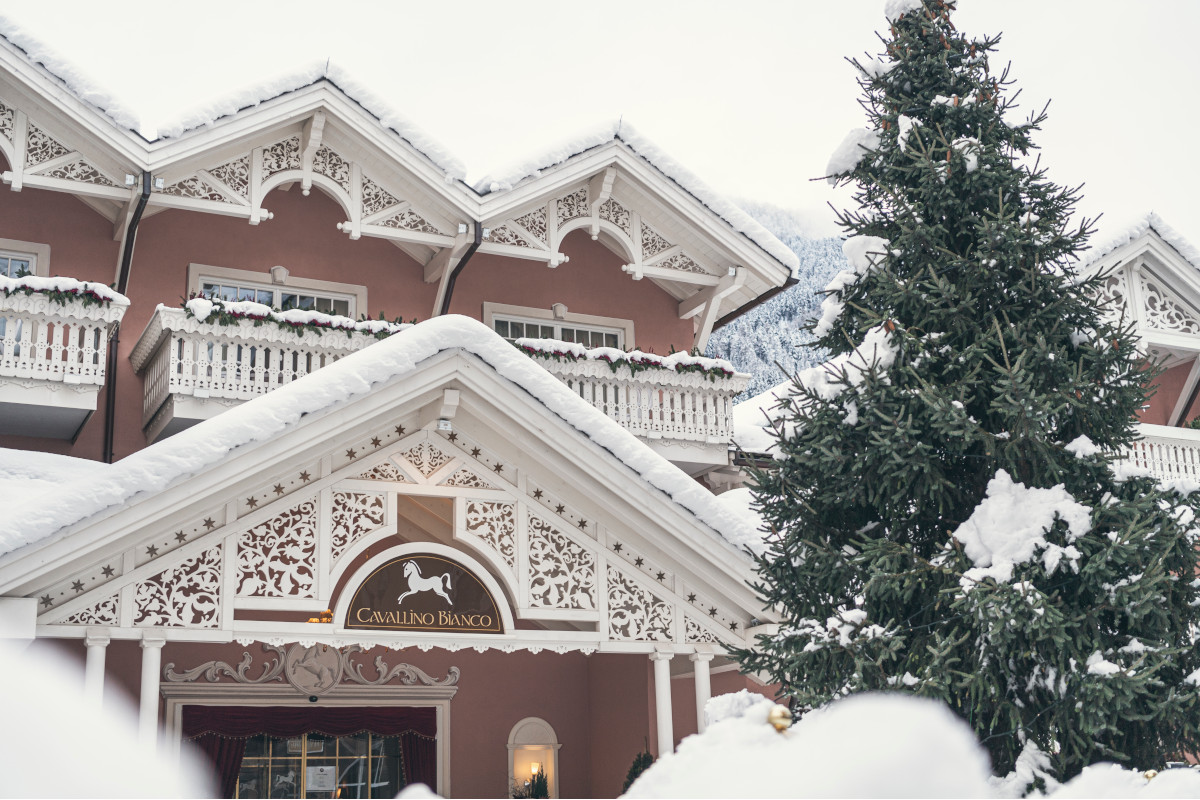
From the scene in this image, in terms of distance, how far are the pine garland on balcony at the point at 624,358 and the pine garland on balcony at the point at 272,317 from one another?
76.8 inches

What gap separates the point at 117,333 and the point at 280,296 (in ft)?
7.16

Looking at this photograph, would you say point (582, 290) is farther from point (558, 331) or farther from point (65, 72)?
point (65, 72)

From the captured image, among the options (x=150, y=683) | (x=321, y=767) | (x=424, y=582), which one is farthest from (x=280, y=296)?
(x=150, y=683)

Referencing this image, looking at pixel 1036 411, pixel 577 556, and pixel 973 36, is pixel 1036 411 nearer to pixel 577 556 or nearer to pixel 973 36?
pixel 973 36

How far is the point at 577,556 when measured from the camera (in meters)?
9.78

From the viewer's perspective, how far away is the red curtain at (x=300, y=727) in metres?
11.9

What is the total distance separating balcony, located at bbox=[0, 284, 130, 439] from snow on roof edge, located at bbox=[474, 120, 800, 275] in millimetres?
5428

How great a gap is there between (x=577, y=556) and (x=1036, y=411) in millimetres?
4131

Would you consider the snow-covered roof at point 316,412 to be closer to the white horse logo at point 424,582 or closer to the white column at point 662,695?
the white column at point 662,695

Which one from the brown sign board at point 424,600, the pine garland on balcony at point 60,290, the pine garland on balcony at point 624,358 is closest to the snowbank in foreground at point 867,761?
the brown sign board at point 424,600

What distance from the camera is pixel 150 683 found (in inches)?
339

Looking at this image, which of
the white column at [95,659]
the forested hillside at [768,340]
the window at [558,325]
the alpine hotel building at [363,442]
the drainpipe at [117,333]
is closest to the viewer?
the white column at [95,659]

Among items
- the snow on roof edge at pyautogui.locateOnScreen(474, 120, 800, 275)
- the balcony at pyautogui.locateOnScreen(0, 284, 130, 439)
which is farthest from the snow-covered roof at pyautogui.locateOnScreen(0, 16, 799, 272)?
the balcony at pyautogui.locateOnScreen(0, 284, 130, 439)

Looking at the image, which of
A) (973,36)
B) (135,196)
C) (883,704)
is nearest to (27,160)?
(135,196)
